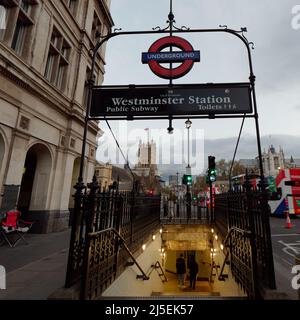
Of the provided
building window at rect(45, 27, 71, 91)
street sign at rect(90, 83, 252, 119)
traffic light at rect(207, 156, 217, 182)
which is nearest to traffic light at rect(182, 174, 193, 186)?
traffic light at rect(207, 156, 217, 182)

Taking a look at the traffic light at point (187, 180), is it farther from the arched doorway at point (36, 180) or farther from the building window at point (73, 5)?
the building window at point (73, 5)

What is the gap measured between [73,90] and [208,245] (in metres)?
12.7

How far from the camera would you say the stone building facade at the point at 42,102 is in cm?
764

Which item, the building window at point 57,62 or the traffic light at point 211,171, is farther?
the traffic light at point 211,171

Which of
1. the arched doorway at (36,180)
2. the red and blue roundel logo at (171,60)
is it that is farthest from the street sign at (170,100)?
the arched doorway at (36,180)

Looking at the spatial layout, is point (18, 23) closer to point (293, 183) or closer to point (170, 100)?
point (170, 100)

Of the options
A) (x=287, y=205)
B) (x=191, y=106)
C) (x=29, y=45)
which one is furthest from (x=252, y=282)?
(x=287, y=205)

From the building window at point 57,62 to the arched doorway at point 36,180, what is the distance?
13.6 feet

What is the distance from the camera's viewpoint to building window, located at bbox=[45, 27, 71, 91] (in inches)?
420

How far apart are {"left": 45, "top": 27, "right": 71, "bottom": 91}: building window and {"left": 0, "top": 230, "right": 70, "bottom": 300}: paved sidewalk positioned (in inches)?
339

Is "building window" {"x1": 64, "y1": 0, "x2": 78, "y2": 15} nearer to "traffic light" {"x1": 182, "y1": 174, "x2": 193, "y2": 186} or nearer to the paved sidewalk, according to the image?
the paved sidewalk

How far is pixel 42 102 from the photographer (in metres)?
9.40

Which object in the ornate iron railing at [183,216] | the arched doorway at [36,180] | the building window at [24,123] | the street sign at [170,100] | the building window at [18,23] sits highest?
the building window at [18,23]
